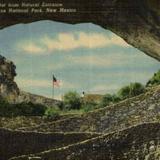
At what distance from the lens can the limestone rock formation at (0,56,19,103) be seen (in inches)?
260

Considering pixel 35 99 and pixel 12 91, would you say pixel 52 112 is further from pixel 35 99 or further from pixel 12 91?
pixel 12 91

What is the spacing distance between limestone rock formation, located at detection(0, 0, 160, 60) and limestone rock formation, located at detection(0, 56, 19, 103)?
0.35 metres

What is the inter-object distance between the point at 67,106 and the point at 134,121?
630 mm

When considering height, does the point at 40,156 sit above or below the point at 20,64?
below

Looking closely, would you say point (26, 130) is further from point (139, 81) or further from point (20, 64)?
point (139, 81)

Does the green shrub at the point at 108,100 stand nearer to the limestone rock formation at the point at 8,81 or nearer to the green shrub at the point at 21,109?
the green shrub at the point at 21,109

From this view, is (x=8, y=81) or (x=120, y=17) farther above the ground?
(x=120, y=17)

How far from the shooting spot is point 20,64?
6688 millimetres

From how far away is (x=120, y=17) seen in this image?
6676 millimetres

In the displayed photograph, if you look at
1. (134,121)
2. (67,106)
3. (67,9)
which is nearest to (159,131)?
(134,121)

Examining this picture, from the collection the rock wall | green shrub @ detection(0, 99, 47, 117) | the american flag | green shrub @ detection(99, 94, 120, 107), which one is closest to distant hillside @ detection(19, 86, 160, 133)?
green shrub @ detection(99, 94, 120, 107)

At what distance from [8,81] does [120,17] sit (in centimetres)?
118

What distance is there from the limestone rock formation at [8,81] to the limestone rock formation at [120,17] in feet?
1.16

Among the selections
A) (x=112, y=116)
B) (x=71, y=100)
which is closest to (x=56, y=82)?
(x=71, y=100)
